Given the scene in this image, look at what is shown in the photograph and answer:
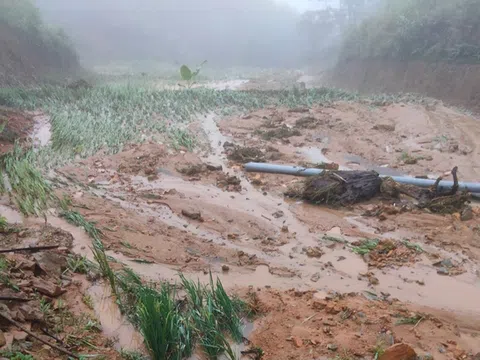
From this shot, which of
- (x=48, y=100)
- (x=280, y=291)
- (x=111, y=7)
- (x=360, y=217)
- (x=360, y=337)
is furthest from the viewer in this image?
(x=111, y=7)

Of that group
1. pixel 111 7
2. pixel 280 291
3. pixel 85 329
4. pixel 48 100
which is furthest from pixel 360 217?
pixel 111 7

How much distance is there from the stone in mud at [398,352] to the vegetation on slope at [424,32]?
1582 centimetres

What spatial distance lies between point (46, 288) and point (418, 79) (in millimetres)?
18752

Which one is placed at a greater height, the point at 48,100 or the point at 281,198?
the point at 48,100

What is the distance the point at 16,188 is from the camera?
616 cm

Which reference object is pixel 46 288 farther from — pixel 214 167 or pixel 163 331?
pixel 214 167

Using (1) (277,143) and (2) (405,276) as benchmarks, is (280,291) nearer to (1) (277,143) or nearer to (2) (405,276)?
(2) (405,276)

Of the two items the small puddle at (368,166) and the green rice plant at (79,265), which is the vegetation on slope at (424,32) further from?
the green rice plant at (79,265)

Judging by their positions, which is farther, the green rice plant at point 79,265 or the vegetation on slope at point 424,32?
the vegetation on slope at point 424,32

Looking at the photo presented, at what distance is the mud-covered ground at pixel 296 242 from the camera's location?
3.51 metres

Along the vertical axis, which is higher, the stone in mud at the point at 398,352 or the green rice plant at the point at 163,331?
the green rice plant at the point at 163,331

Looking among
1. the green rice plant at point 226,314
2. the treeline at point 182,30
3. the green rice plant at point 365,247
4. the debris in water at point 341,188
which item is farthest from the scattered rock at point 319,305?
the treeline at point 182,30

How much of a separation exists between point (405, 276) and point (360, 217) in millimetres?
1613

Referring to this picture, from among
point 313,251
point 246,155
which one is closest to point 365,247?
point 313,251
